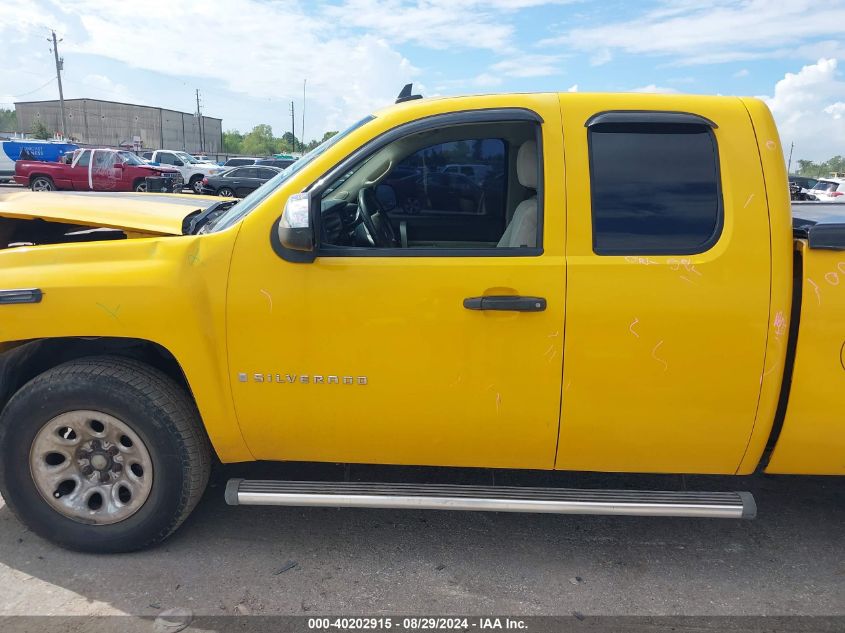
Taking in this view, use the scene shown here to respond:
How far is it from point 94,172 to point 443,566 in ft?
82.7

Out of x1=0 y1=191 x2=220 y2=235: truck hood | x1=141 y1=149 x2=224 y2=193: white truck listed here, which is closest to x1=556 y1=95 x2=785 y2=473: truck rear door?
x1=0 y1=191 x2=220 y2=235: truck hood

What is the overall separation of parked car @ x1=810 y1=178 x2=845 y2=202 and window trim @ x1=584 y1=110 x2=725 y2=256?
911 inches

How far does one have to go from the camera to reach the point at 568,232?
2648mm

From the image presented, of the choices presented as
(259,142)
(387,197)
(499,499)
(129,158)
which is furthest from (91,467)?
(259,142)

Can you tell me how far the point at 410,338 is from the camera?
2682 mm

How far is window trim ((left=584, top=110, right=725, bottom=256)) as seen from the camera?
263 cm

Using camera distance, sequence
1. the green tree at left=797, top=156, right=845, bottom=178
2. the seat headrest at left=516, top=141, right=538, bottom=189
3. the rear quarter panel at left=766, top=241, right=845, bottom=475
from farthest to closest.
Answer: the green tree at left=797, top=156, right=845, bottom=178
the seat headrest at left=516, top=141, right=538, bottom=189
the rear quarter panel at left=766, top=241, right=845, bottom=475

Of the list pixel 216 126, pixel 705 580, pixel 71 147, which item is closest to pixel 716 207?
pixel 705 580

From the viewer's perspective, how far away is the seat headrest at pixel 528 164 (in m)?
3.00

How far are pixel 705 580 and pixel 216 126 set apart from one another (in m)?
109

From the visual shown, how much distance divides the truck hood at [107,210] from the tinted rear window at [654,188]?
1.96 metres

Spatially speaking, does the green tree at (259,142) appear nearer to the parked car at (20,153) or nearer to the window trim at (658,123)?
the parked car at (20,153)

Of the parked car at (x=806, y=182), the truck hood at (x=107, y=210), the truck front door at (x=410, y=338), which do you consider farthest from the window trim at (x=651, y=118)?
the parked car at (x=806, y=182)

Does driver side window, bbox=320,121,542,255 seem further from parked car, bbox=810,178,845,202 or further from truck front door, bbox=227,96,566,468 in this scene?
parked car, bbox=810,178,845,202
